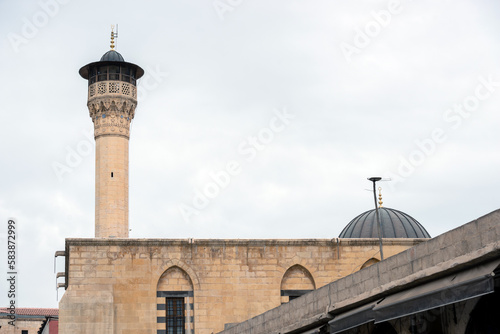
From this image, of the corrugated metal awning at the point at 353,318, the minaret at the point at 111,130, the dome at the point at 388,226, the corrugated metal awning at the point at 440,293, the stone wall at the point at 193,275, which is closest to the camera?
the corrugated metal awning at the point at 440,293

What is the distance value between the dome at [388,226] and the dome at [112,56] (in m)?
18.7

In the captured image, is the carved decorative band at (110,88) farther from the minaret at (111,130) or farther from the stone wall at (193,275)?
the stone wall at (193,275)

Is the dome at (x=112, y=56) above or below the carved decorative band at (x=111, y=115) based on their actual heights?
above

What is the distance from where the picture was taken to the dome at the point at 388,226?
35.9 m

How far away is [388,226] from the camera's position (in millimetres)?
36125

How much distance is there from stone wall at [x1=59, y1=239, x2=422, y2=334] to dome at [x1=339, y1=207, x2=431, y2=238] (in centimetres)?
844

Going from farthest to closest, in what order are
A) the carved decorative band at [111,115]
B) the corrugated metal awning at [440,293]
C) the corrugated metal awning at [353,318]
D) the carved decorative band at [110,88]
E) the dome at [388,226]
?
the carved decorative band at [110,88], the carved decorative band at [111,115], the dome at [388,226], the corrugated metal awning at [353,318], the corrugated metal awning at [440,293]

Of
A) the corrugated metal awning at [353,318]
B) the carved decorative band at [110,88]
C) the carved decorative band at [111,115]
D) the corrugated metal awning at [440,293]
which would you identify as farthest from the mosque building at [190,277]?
the carved decorative band at [110,88]

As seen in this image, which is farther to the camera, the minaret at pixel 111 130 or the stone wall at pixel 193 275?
the minaret at pixel 111 130

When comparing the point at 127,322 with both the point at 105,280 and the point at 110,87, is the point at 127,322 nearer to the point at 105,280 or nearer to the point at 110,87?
the point at 105,280

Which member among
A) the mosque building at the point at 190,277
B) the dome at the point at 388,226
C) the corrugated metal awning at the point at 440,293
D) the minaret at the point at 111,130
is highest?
the minaret at the point at 111,130

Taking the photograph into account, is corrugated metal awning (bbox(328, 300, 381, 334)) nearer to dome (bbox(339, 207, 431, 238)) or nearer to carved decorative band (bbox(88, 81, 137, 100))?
dome (bbox(339, 207, 431, 238))

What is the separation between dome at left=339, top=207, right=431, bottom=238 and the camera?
3591 centimetres

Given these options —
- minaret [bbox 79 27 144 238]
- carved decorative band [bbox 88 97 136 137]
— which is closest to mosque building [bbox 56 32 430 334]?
minaret [bbox 79 27 144 238]
